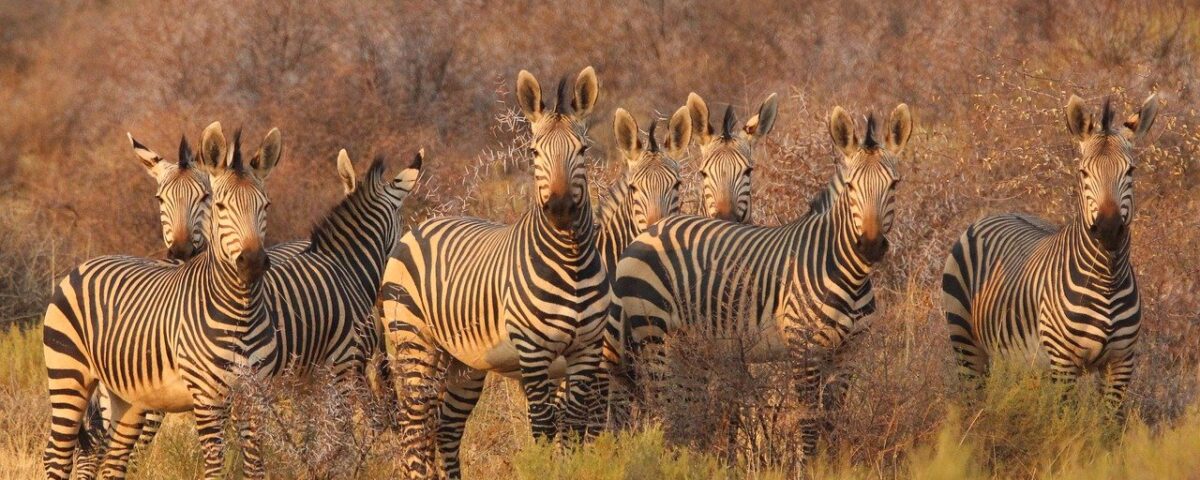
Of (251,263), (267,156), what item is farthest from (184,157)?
(251,263)

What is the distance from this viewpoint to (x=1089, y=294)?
712cm

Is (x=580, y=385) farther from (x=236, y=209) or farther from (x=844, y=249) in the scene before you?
(x=236, y=209)

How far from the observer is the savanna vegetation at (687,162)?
6699 mm

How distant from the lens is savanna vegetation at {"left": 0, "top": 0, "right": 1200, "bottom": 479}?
22.0 feet

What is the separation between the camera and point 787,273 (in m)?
7.20

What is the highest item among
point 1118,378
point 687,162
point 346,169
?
point 687,162

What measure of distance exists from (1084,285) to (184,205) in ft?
14.3

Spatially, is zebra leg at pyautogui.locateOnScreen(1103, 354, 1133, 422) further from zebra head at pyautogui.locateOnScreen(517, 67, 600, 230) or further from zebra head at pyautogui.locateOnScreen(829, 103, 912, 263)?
zebra head at pyautogui.locateOnScreen(517, 67, 600, 230)

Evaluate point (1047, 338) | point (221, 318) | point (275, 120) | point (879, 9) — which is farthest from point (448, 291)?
point (879, 9)

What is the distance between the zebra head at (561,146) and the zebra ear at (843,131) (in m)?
1.19

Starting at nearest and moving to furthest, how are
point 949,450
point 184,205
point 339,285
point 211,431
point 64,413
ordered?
point 949,450 → point 211,431 → point 64,413 → point 184,205 → point 339,285

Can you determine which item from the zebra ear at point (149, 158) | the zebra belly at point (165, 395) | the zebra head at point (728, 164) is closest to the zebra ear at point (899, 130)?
the zebra head at point (728, 164)

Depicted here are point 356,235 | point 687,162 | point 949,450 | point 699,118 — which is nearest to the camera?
point 949,450

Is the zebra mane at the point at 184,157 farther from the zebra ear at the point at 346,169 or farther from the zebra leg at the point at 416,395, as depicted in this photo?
the zebra ear at the point at 346,169
